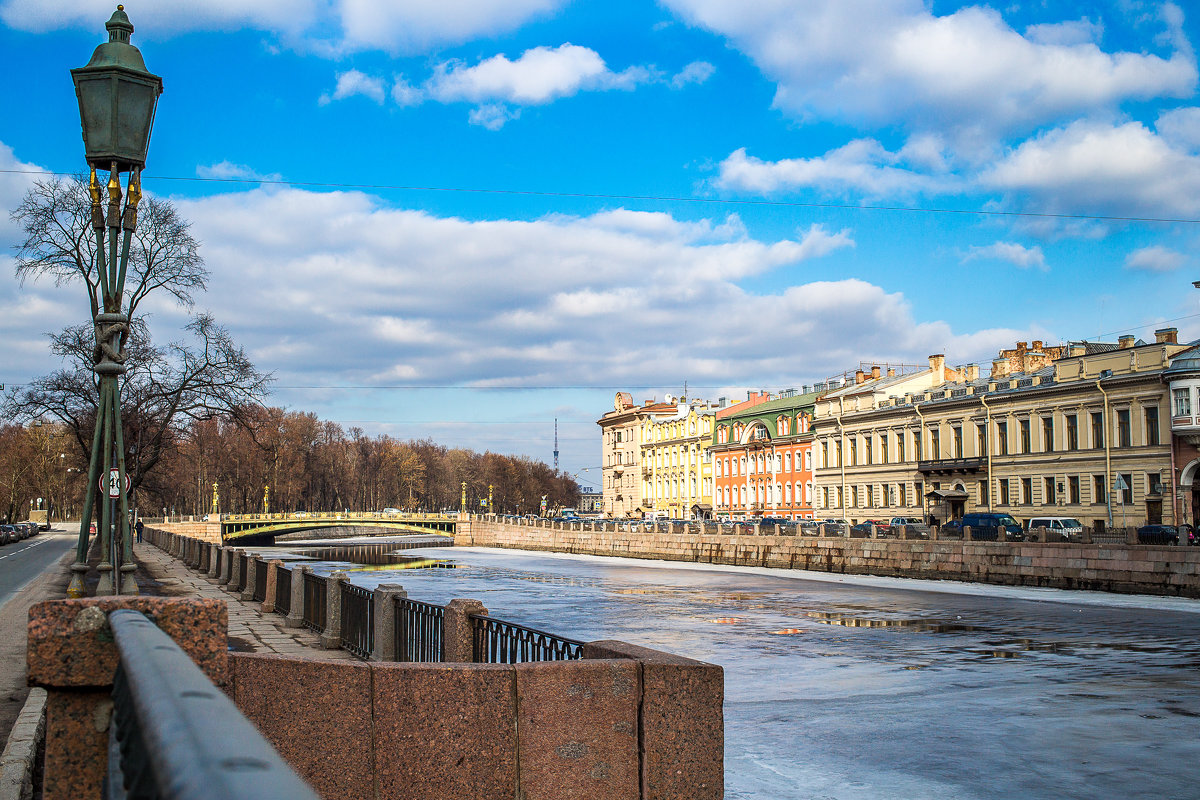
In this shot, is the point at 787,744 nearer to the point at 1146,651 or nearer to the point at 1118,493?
the point at 1146,651

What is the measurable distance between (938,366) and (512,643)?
6531cm

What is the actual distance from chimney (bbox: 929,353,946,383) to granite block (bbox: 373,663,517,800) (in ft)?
220

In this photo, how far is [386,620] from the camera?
37.0ft

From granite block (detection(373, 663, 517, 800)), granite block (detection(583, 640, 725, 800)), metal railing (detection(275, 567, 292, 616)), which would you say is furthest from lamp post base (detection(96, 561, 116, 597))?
metal railing (detection(275, 567, 292, 616))

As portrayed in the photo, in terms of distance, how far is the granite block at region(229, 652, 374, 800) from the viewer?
16.1ft

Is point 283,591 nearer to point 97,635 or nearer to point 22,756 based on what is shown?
point 22,756

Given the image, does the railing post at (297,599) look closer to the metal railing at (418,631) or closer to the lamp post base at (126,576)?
the lamp post base at (126,576)

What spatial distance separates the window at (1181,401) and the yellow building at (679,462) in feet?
165

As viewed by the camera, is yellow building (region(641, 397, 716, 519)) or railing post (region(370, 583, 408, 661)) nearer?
railing post (region(370, 583, 408, 661))

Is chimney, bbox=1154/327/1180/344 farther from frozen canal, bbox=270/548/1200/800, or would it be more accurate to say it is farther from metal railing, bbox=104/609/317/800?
metal railing, bbox=104/609/317/800

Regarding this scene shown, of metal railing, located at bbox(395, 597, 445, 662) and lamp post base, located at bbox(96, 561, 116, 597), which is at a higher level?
lamp post base, located at bbox(96, 561, 116, 597)

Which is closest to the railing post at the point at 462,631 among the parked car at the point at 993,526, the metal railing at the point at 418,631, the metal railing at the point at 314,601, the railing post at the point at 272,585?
the metal railing at the point at 418,631

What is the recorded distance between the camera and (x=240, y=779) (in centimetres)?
117

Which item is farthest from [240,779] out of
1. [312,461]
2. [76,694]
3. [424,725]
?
[312,461]
